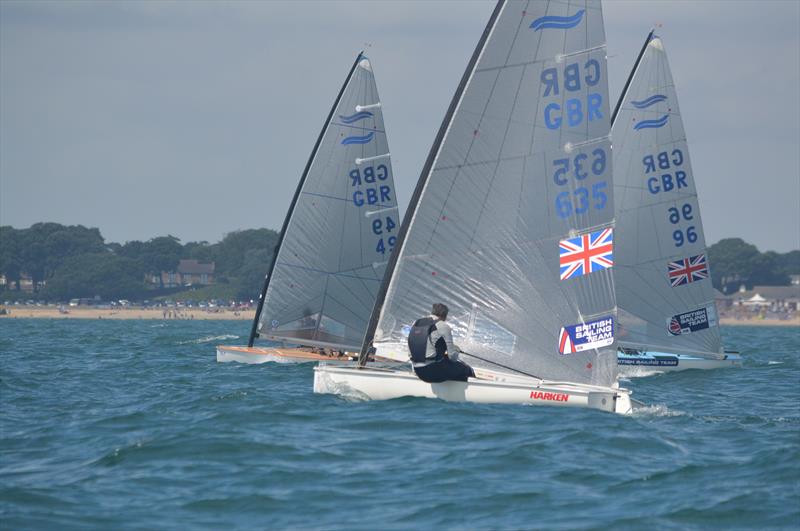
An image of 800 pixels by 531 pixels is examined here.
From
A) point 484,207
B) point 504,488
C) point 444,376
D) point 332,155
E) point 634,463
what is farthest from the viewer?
point 332,155

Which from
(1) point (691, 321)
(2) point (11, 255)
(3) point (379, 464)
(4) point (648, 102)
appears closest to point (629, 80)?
(4) point (648, 102)

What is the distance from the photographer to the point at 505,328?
20.6 metres

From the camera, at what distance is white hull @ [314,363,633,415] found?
63.4 feet

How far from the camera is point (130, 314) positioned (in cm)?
15000

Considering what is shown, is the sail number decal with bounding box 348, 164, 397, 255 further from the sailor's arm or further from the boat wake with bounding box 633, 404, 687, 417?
the sailor's arm

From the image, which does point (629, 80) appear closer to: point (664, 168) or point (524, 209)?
point (664, 168)

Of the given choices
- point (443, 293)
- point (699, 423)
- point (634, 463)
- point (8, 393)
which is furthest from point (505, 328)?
point (8, 393)

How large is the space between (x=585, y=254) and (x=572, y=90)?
266 centimetres

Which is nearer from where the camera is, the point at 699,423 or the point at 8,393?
the point at 699,423

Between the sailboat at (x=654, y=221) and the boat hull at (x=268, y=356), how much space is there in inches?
319

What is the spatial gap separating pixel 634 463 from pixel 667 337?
1964 centimetres

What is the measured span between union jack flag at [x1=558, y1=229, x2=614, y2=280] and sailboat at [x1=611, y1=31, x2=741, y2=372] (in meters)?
13.0

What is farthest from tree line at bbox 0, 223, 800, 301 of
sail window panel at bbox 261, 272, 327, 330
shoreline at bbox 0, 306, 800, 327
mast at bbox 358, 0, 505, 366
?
mast at bbox 358, 0, 505, 366

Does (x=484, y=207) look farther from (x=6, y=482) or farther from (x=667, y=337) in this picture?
(x=667, y=337)
